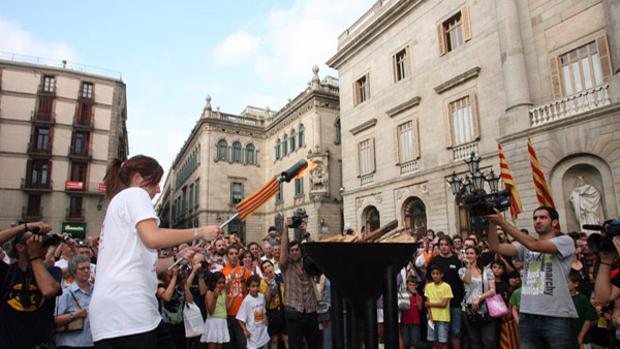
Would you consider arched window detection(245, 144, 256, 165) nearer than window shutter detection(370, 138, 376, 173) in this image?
No

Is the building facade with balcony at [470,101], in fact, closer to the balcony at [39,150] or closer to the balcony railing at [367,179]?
the balcony railing at [367,179]

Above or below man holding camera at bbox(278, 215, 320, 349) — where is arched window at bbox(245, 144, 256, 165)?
above

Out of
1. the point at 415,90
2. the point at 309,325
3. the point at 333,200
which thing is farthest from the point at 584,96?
the point at 333,200

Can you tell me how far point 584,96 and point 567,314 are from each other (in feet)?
38.7

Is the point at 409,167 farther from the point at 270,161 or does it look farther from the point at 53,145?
the point at 53,145

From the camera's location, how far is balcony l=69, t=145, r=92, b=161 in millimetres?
34656

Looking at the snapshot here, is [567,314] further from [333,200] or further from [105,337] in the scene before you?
[333,200]

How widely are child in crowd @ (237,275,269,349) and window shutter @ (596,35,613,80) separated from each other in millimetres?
13379

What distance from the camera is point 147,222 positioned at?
2.27 metres

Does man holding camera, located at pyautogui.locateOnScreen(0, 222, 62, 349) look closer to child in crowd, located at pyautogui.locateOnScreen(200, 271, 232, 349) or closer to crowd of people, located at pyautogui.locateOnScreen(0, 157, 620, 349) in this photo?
crowd of people, located at pyautogui.locateOnScreen(0, 157, 620, 349)

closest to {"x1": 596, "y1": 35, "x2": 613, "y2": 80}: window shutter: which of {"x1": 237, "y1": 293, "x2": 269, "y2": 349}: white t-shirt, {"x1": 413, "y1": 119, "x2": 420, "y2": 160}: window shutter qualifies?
{"x1": 413, "y1": 119, "x2": 420, "y2": 160}: window shutter

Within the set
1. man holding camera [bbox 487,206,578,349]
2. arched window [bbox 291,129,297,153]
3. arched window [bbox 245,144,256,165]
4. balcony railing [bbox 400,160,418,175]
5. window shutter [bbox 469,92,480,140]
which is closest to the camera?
man holding camera [bbox 487,206,578,349]

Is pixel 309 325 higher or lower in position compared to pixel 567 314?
lower

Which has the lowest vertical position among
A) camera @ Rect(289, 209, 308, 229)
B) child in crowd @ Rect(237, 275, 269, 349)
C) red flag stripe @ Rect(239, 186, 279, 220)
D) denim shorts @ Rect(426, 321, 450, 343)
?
denim shorts @ Rect(426, 321, 450, 343)
